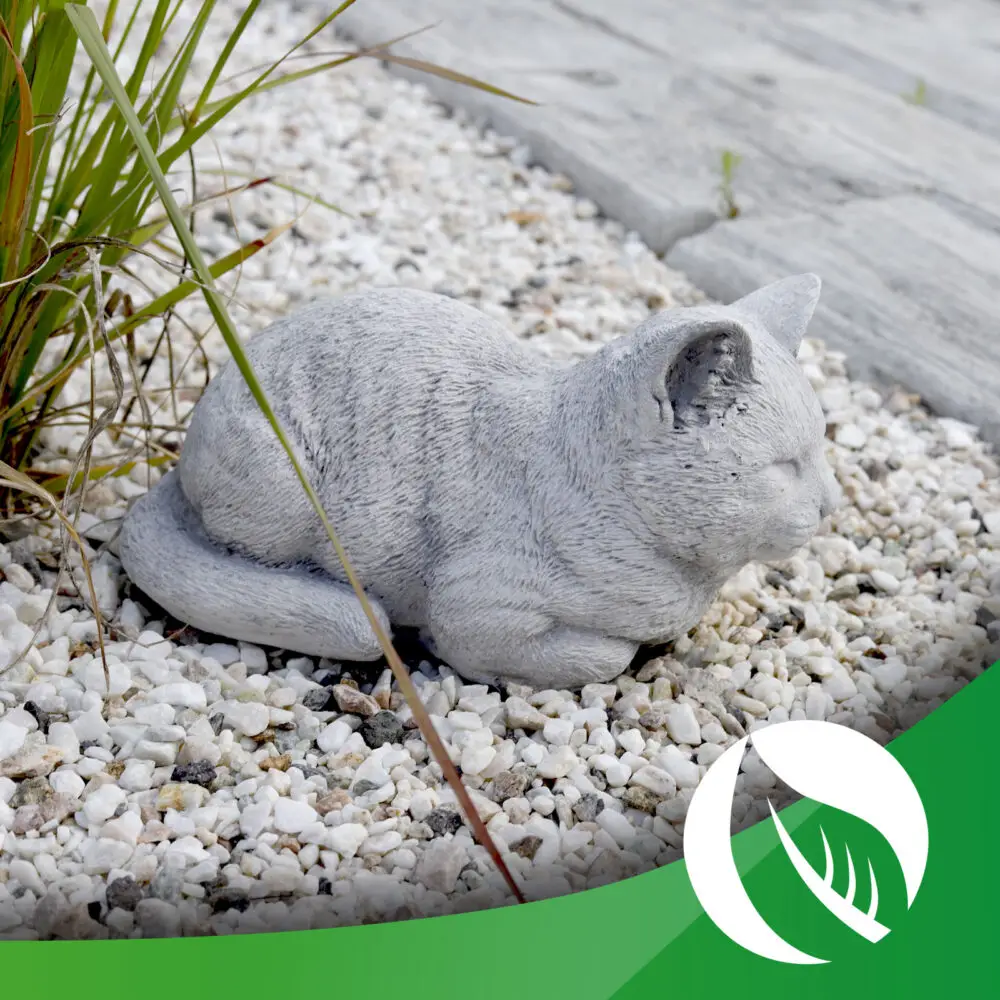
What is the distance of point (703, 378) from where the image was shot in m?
1.64

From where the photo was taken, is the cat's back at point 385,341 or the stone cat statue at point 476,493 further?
the cat's back at point 385,341

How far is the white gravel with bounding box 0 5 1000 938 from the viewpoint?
156 cm

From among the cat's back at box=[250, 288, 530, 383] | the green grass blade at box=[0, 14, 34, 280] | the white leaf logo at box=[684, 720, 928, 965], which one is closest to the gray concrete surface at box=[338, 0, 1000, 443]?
the white leaf logo at box=[684, 720, 928, 965]

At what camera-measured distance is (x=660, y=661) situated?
1950mm

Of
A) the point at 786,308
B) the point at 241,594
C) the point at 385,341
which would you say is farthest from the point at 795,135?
the point at 241,594

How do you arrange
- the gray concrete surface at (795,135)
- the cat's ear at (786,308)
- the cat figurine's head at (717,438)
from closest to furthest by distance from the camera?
1. the cat figurine's head at (717,438)
2. the cat's ear at (786,308)
3. the gray concrete surface at (795,135)

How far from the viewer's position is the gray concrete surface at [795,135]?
2.92 m

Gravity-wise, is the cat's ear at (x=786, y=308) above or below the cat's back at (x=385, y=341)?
above

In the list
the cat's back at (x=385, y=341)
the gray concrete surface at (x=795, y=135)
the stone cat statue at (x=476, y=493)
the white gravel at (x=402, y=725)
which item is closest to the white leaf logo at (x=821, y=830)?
the white gravel at (x=402, y=725)

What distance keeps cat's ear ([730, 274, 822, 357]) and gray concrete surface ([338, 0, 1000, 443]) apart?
105 centimetres

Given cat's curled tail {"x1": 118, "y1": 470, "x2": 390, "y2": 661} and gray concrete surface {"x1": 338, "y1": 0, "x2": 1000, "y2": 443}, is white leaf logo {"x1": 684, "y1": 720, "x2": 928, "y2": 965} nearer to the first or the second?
cat's curled tail {"x1": 118, "y1": 470, "x2": 390, "y2": 661}

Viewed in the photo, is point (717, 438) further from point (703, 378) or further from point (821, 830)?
point (821, 830)

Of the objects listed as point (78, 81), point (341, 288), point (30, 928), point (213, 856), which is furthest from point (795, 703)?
point (78, 81)

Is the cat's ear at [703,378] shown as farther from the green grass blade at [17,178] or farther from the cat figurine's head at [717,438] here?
the green grass blade at [17,178]
